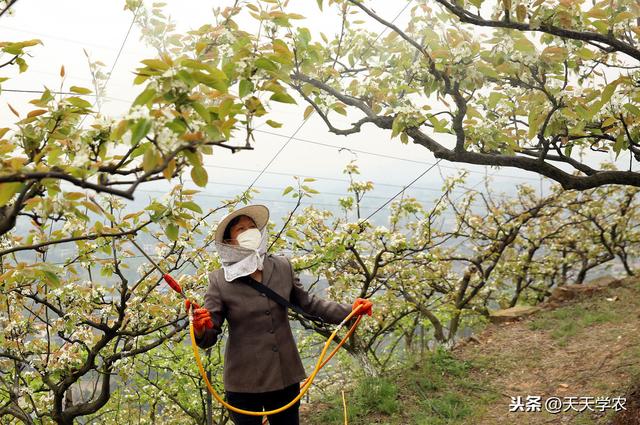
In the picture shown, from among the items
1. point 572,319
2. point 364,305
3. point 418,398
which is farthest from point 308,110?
point 572,319

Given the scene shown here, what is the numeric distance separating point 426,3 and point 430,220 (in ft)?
12.9

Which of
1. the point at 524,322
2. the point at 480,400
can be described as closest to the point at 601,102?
the point at 480,400

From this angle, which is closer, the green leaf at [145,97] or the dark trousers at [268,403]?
the green leaf at [145,97]

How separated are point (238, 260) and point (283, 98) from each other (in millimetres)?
1368

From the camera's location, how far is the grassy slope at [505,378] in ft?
16.3

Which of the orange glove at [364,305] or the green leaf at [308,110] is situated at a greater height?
the green leaf at [308,110]

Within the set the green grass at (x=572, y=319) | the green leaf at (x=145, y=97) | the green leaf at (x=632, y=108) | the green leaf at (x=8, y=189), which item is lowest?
the green grass at (x=572, y=319)

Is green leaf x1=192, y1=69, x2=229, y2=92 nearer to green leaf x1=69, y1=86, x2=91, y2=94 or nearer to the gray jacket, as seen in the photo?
green leaf x1=69, y1=86, x2=91, y2=94

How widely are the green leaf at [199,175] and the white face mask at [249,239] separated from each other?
1.24 meters

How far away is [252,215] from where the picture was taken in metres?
3.18

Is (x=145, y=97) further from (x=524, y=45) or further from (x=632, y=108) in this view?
(x=632, y=108)

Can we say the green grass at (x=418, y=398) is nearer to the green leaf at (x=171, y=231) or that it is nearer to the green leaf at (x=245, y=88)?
the green leaf at (x=171, y=231)

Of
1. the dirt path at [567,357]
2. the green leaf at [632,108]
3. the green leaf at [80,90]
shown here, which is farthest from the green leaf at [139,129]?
the dirt path at [567,357]

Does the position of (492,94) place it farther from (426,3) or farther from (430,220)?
(430,220)
